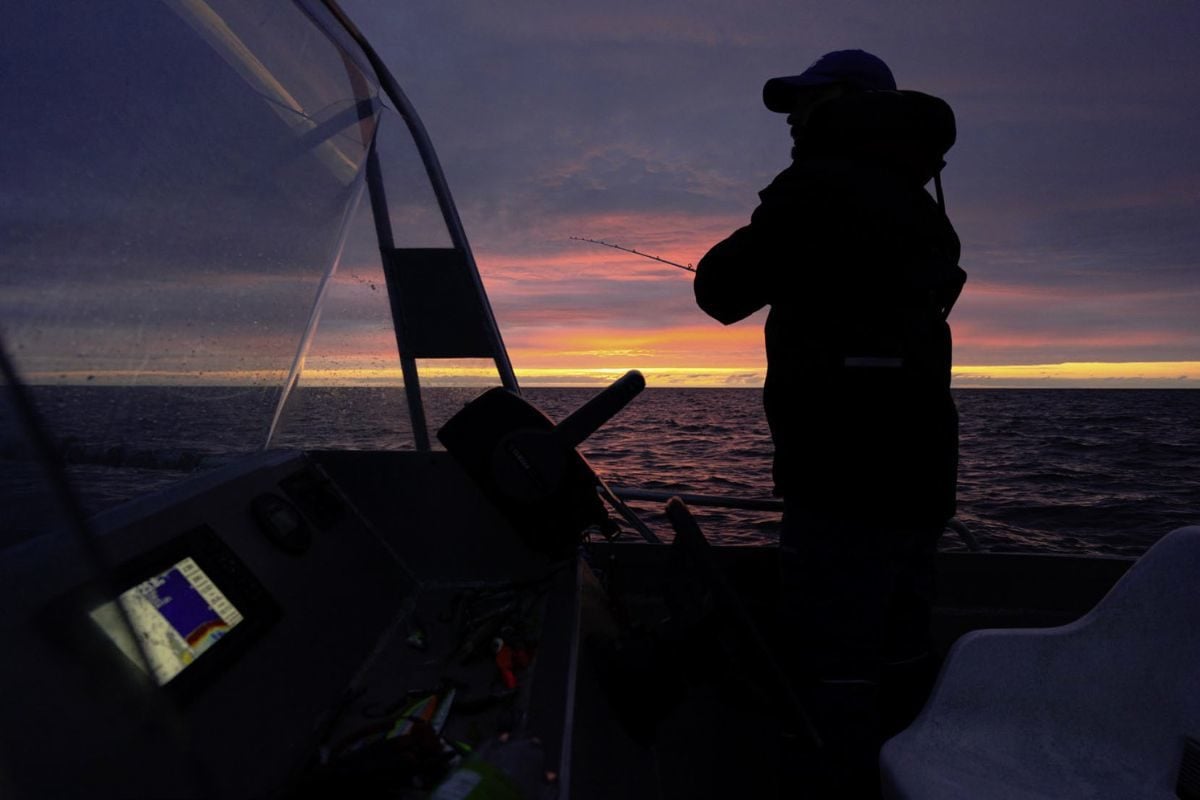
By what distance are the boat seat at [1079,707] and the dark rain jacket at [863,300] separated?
1.50ft

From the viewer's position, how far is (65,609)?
2.97 ft

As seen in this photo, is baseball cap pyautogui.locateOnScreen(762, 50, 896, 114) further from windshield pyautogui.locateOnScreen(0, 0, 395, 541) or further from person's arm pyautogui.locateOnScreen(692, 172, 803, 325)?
windshield pyautogui.locateOnScreen(0, 0, 395, 541)

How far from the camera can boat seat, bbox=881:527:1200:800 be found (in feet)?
4.87

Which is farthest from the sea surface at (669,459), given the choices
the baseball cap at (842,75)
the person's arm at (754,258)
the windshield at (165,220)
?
the baseball cap at (842,75)

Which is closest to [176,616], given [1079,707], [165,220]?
[165,220]

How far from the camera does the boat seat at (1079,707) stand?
1485 millimetres

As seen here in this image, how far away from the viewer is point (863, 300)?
5.05 ft

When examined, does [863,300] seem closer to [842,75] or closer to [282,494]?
[842,75]

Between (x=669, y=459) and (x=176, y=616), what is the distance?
671 inches

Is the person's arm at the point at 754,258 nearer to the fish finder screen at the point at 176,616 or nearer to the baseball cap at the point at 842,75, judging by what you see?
the baseball cap at the point at 842,75

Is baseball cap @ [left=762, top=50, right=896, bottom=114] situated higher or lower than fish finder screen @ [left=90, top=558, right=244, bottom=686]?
higher

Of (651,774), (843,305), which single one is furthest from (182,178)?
(651,774)

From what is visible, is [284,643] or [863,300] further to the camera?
[863,300]

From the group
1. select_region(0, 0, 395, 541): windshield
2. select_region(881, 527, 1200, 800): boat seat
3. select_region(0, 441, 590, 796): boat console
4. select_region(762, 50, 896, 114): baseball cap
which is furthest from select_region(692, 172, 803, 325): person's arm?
select_region(0, 0, 395, 541): windshield
